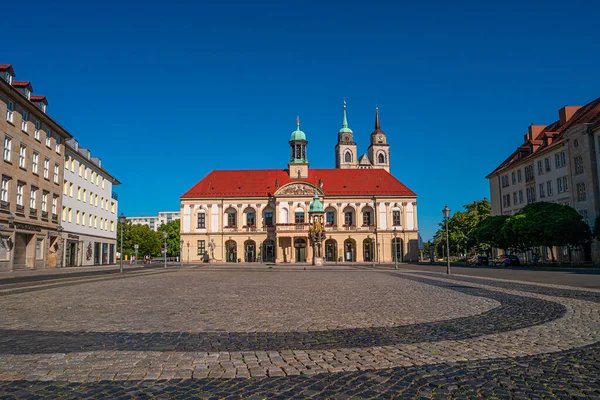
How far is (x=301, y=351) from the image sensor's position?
624 cm

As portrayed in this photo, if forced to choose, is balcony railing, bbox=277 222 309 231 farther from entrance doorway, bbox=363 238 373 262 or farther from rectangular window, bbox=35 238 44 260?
rectangular window, bbox=35 238 44 260

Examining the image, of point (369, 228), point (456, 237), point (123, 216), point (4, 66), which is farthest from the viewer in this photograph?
point (456, 237)

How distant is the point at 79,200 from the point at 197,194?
1006 inches

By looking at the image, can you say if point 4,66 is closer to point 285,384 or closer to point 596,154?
point 285,384

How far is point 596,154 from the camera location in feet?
147

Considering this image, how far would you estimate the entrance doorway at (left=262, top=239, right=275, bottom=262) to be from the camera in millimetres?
71688

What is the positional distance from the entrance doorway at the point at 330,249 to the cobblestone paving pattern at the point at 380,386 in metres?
66.5

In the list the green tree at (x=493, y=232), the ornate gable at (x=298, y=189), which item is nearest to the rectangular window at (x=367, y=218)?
the ornate gable at (x=298, y=189)

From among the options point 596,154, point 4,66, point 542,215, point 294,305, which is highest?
point 4,66

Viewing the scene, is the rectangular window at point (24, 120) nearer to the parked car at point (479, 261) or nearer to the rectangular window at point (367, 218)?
the parked car at point (479, 261)

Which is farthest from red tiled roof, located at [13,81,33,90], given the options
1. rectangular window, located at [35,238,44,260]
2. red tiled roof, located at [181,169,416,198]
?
red tiled roof, located at [181,169,416,198]

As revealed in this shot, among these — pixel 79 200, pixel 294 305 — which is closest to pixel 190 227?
pixel 79 200

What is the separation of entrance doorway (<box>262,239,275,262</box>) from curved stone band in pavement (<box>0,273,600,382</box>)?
64.8 m

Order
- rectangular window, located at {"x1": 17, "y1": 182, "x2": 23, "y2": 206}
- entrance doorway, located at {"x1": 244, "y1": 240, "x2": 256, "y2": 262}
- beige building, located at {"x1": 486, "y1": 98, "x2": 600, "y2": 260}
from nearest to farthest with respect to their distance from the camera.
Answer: rectangular window, located at {"x1": 17, "y1": 182, "x2": 23, "y2": 206}, beige building, located at {"x1": 486, "y1": 98, "x2": 600, "y2": 260}, entrance doorway, located at {"x1": 244, "y1": 240, "x2": 256, "y2": 262}
